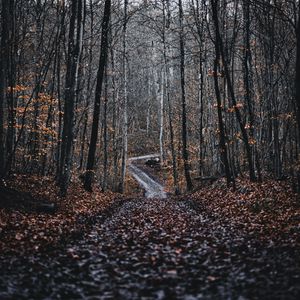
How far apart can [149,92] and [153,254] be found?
46.4 metres

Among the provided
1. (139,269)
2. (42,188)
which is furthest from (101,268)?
(42,188)

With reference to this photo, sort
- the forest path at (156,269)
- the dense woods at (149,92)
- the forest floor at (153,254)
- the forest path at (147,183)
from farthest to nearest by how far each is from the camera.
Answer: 1. the forest path at (147,183)
2. the dense woods at (149,92)
3. the forest floor at (153,254)
4. the forest path at (156,269)

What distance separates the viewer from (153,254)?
21.5 feet

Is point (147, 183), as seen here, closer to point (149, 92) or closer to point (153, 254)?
point (149, 92)

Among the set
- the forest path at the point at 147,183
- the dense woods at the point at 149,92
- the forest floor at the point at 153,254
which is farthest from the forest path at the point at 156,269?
the forest path at the point at 147,183

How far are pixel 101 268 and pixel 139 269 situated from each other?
0.59 m

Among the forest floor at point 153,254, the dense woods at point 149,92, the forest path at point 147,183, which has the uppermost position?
the dense woods at point 149,92

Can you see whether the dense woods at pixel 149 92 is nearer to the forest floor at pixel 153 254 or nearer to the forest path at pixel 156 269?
the forest floor at pixel 153 254

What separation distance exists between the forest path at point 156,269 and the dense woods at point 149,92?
497 centimetres

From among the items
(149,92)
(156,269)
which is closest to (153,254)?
(156,269)

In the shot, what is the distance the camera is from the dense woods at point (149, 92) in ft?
47.4

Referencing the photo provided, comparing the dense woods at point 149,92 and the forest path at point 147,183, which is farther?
the forest path at point 147,183

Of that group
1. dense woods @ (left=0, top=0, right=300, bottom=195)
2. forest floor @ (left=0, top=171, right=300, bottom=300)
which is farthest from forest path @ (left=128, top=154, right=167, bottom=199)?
forest floor @ (left=0, top=171, right=300, bottom=300)

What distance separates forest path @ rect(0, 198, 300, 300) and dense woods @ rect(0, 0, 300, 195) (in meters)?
4.97
